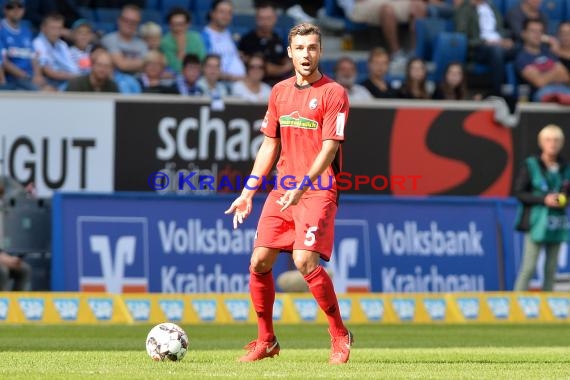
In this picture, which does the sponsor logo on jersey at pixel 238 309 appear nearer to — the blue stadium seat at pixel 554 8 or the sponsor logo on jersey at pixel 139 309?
the sponsor logo on jersey at pixel 139 309

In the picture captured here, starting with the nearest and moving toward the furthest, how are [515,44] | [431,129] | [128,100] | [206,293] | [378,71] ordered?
1. [206,293]
2. [128,100]
3. [431,129]
4. [378,71]
5. [515,44]

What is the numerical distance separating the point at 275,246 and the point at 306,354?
4.51 feet

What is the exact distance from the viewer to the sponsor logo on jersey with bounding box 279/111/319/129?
9648 mm

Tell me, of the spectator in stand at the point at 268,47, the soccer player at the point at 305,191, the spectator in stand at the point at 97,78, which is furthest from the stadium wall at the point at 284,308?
the soccer player at the point at 305,191

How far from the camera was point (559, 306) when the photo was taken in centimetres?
1678

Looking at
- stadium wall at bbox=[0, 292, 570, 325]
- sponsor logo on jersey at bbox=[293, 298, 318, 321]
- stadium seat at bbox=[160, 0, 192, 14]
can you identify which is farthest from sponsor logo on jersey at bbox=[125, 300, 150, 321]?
stadium seat at bbox=[160, 0, 192, 14]

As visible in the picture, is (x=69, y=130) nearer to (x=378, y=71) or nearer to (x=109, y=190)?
(x=109, y=190)

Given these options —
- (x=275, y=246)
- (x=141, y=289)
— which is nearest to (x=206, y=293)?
(x=141, y=289)

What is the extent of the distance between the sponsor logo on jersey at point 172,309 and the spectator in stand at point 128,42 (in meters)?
4.72

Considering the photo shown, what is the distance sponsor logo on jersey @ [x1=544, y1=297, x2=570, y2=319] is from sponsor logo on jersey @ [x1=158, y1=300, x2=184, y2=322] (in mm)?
4230

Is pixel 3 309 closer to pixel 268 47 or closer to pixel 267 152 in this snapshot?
pixel 267 152

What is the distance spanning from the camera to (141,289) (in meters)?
16.5

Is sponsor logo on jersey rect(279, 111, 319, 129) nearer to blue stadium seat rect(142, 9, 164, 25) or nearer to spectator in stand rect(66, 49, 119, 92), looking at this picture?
spectator in stand rect(66, 49, 119, 92)

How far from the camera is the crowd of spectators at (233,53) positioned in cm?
1869
